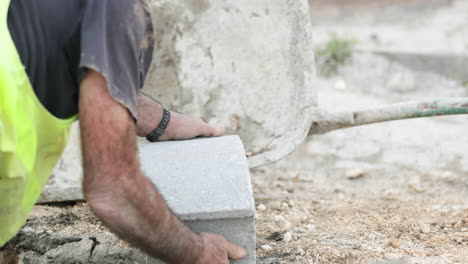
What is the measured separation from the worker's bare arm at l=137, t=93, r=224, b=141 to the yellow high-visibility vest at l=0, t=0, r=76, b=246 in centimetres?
42

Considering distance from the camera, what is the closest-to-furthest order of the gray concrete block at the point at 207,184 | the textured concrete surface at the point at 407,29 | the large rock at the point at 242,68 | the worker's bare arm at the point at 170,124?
the gray concrete block at the point at 207,184 → the worker's bare arm at the point at 170,124 → the large rock at the point at 242,68 → the textured concrete surface at the point at 407,29

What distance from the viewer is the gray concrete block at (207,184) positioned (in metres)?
1.84

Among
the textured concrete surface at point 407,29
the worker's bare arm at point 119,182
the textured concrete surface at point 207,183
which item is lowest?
the textured concrete surface at point 407,29

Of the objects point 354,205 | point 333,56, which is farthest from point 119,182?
point 333,56

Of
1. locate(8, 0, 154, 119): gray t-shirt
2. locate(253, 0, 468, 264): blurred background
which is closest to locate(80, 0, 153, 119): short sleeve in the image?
locate(8, 0, 154, 119): gray t-shirt

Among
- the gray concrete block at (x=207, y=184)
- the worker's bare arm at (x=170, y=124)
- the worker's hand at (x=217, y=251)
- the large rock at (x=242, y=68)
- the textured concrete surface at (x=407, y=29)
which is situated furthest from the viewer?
the textured concrete surface at (x=407, y=29)

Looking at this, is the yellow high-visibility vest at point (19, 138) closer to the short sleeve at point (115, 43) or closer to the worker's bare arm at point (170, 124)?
the short sleeve at point (115, 43)

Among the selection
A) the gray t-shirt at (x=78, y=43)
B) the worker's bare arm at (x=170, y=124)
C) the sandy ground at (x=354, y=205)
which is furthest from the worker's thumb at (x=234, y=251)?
the worker's bare arm at (x=170, y=124)

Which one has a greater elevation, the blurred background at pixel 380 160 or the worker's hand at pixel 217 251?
the worker's hand at pixel 217 251

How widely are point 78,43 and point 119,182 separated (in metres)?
0.39

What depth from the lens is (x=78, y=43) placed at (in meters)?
1.60

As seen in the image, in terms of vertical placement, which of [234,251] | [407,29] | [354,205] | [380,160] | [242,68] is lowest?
[407,29]

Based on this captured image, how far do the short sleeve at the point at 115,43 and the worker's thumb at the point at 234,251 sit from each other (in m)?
0.54

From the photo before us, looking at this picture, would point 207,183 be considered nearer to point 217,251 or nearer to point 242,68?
point 217,251
